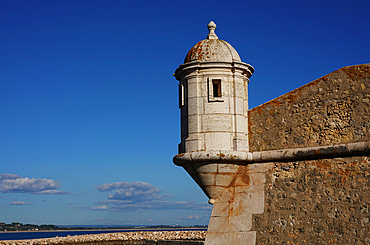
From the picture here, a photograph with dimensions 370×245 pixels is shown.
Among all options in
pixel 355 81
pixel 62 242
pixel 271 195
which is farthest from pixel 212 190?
pixel 62 242

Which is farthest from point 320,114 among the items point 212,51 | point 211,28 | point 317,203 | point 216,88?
point 211,28

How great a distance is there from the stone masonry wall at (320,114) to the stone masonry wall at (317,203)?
42 cm

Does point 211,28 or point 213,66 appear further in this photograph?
point 211,28

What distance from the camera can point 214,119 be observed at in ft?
27.1

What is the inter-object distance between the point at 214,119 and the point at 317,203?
2482 millimetres

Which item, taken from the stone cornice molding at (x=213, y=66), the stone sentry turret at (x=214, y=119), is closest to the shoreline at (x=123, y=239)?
the stone sentry turret at (x=214, y=119)

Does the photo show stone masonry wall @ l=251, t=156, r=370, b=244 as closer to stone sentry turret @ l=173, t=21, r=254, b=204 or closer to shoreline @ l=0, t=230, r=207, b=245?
stone sentry turret @ l=173, t=21, r=254, b=204

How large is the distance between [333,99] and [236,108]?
1840 millimetres

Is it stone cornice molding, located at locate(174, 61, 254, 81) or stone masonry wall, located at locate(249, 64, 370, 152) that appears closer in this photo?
stone masonry wall, located at locate(249, 64, 370, 152)

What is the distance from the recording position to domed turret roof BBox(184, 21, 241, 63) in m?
8.50

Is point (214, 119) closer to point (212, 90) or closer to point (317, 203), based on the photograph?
point (212, 90)

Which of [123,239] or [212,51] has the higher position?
[212,51]

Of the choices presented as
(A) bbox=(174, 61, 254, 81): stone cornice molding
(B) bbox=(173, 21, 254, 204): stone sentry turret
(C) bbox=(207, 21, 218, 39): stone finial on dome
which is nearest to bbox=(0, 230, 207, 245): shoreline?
(B) bbox=(173, 21, 254, 204): stone sentry turret

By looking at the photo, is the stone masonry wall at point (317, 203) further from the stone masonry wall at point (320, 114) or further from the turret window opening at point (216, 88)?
the turret window opening at point (216, 88)
